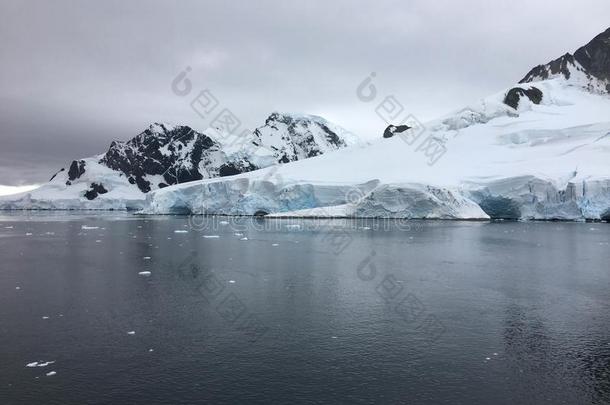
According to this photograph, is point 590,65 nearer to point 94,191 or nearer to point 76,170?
point 94,191

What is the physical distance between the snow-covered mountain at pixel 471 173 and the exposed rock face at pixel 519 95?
17cm

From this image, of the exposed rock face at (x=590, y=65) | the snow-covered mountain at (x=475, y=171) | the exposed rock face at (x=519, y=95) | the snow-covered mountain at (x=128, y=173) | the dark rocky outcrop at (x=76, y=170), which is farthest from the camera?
the dark rocky outcrop at (x=76, y=170)

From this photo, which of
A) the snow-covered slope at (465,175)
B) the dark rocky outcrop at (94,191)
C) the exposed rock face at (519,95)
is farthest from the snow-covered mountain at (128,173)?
the exposed rock face at (519,95)

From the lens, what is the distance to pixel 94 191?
157 m

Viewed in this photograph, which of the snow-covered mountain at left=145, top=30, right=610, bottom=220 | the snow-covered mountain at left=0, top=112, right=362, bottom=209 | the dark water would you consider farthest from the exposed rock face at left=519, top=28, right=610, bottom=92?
the snow-covered mountain at left=0, top=112, right=362, bottom=209

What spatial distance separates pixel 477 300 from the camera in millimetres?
12250

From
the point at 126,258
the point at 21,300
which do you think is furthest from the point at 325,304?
the point at 126,258

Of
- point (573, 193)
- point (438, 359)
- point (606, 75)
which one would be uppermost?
point (606, 75)

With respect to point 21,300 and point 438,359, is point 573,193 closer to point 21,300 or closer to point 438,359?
point 438,359

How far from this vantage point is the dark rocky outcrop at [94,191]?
153 m

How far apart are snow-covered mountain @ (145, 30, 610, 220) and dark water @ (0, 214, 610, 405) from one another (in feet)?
100

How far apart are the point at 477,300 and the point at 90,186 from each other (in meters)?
168

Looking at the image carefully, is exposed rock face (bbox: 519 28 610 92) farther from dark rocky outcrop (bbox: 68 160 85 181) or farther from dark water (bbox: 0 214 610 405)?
dark rocky outcrop (bbox: 68 160 85 181)

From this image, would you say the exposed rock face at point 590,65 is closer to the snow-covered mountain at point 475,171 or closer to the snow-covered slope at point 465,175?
the snow-covered mountain at point 475,171
